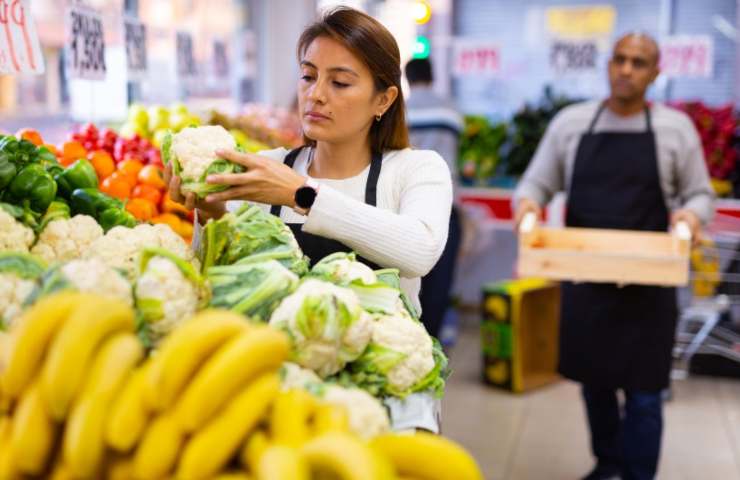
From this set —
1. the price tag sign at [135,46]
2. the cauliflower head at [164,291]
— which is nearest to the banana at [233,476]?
the cauliflower head at [164,291]

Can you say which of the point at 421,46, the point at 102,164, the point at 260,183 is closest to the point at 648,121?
the point at 102,164

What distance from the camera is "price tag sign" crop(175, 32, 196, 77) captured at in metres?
4.62

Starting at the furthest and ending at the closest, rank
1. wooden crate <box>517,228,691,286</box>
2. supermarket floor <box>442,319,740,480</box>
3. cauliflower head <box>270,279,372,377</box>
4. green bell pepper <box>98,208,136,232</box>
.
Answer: supermarket floor <box>442,319,740,480</box> → wooden crate <box>517,228,691,286</box> → green bell pepper <box>98,208,136,232</box> → cauliflower head <box>270,279,372,377</box>

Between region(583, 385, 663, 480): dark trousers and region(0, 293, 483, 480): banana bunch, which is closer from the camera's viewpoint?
region(0, 293, 483, 480): banana bunch

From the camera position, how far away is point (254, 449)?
3.44 ft

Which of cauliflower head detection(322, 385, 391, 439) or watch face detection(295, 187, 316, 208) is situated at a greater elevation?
watch face detection(295, 187, 316, 208)

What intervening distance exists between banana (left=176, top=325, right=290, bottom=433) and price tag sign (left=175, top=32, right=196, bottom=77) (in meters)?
3.80

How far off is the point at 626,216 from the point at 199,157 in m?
2.36

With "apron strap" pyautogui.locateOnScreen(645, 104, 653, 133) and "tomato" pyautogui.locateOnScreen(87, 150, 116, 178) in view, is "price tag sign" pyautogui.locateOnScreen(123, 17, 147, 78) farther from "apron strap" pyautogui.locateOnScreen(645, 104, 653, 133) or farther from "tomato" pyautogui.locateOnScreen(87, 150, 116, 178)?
"apron strap" pyautogui.locateOnScreen(645, 104, 653, 133)

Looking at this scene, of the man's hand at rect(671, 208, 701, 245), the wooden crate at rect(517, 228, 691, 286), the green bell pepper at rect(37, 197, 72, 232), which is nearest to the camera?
the green bell pepper at rect(37, 197, 72, 232)

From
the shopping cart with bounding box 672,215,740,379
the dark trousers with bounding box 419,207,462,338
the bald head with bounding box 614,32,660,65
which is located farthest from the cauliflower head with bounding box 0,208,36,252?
the shopping cart with bounding box 672,215,740,379

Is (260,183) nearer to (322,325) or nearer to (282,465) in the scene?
(322,325)

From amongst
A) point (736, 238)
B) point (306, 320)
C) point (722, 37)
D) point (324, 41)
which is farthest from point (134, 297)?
point (722, 37)

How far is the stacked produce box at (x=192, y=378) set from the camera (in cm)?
103
